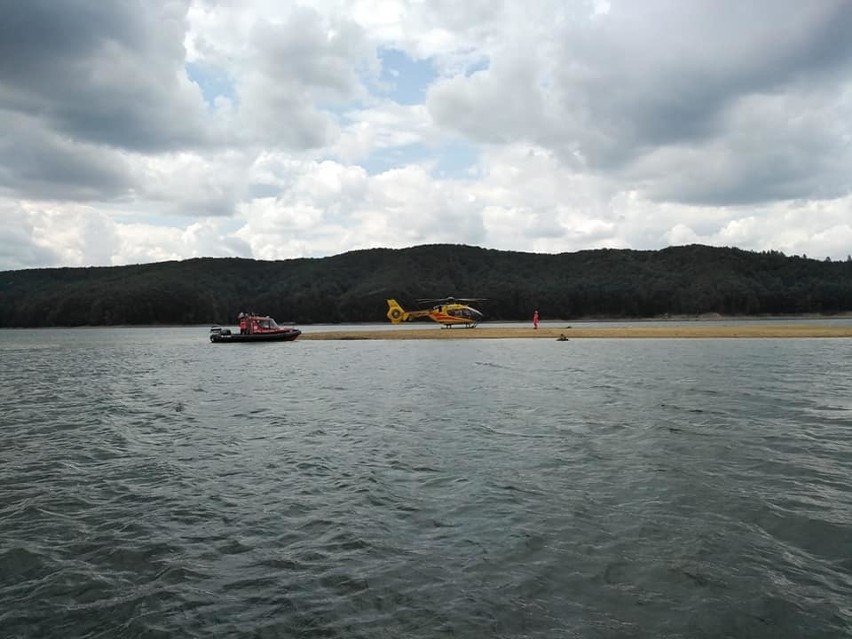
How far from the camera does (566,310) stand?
18775cm

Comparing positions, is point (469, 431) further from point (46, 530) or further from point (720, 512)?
point (46, 530)

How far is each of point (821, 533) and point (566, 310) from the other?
184 m

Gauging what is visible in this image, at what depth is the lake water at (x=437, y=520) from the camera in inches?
247

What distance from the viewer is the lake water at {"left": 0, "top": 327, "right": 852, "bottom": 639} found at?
628 cm

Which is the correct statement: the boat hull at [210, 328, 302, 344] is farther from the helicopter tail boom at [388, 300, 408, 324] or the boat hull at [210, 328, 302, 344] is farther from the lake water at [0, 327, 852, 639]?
the lake water at [0, 327, 852, 639]

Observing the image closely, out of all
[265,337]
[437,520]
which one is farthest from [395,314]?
[437,520]

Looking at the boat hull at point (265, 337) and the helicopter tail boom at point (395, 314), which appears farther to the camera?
the helicopter tail boom at point (395, 314)

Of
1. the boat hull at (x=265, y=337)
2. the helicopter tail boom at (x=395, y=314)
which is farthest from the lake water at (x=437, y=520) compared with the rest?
the helicopter tail boom at (x=395, y=314)

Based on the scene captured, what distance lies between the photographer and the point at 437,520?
932 cm

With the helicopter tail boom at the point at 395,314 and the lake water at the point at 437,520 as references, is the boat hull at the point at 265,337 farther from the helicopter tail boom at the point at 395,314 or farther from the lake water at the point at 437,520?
the lake water at the point at 437,520

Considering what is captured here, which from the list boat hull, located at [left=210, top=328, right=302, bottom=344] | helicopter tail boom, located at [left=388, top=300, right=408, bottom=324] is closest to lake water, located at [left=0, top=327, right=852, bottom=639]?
boat hull, located at [left=210, top=328, right=302, bottom=344]

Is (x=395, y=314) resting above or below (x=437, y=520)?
above

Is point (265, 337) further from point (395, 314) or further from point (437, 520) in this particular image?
point (437, 520)

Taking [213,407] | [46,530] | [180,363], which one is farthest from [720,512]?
[180,363]
